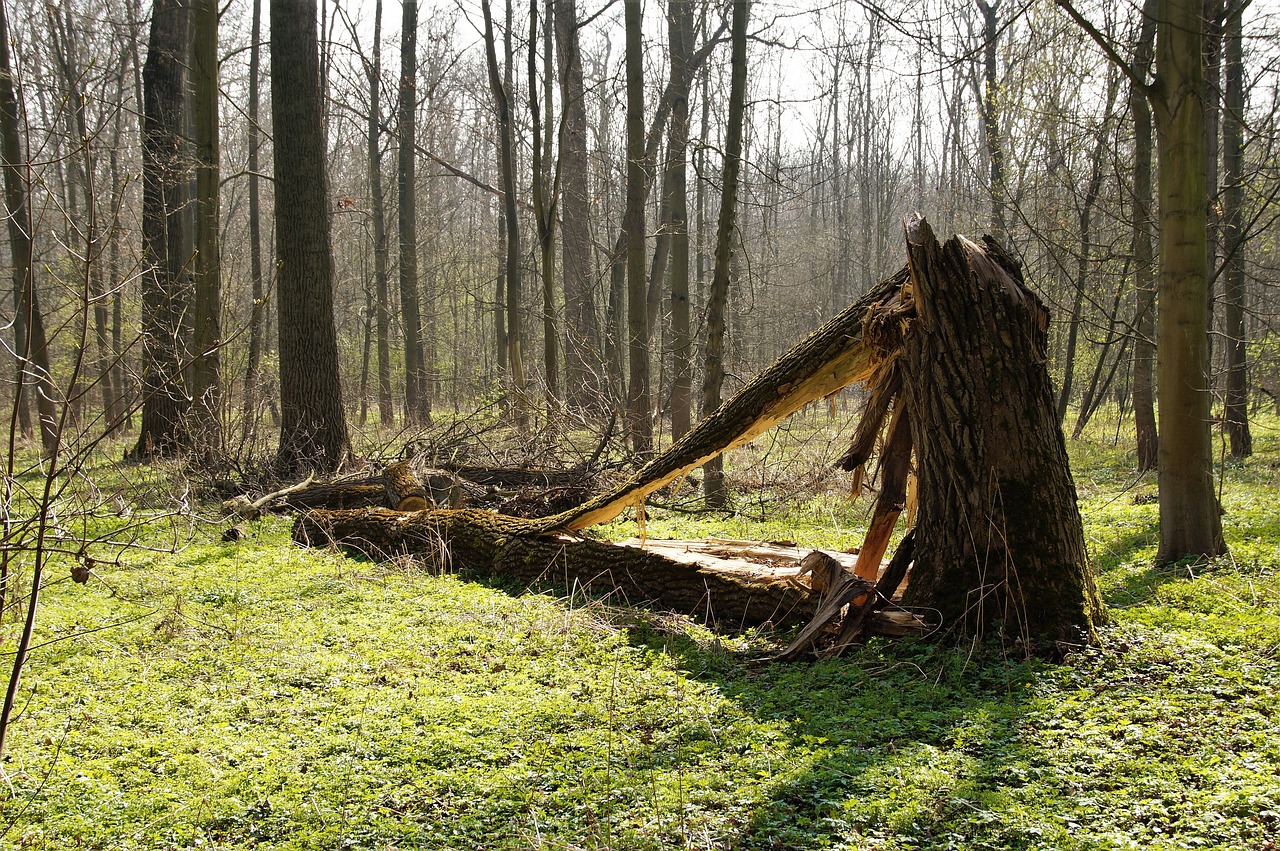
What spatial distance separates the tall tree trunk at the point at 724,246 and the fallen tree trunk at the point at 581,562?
331 centimetres

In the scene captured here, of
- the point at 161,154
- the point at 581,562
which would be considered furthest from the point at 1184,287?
the point at 161,154

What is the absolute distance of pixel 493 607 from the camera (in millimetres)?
6066

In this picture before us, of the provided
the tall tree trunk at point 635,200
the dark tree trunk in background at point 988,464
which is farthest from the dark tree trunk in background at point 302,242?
the dark tree trunk in background at point 988,464

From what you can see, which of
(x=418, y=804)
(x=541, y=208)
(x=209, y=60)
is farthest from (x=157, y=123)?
(x=418, y=804)

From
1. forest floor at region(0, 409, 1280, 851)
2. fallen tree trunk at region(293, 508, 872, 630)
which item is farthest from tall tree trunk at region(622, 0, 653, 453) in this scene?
forest floor at region(0, 409, 1280, 851)

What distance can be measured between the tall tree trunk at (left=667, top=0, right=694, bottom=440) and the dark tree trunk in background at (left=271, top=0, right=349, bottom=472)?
4.67 m

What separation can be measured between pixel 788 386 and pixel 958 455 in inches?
56.1

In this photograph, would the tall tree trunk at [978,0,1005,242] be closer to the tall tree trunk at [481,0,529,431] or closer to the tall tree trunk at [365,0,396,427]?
the tall tree trunk at [481,0,529,431]

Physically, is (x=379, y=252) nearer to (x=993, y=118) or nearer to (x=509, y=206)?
(x=509, y=206)

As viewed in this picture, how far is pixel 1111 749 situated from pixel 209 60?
41.4 ft

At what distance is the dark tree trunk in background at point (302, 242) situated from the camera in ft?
36.8

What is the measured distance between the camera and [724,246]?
9.98 m

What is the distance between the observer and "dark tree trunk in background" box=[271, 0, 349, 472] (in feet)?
36.8

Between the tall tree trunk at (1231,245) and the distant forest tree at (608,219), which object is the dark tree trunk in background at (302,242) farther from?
the tall tree trunk at (1231,245)
